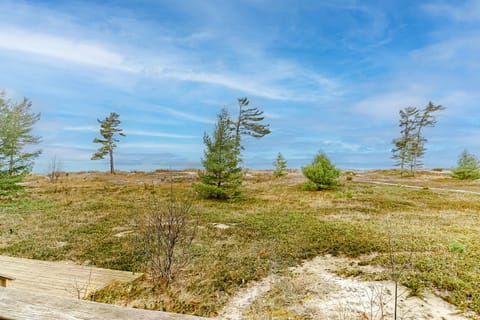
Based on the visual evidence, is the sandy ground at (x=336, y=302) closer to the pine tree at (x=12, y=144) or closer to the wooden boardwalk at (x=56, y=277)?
the wooden boardwalk at (x=56, y=277)

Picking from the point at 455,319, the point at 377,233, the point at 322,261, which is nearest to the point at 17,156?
the point at 322,261

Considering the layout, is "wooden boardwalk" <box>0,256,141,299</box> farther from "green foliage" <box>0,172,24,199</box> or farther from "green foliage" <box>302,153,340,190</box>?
"green foliage" <box>302,153,340,190</box>

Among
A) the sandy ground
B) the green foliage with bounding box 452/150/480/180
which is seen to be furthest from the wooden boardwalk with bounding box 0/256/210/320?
the green foliage with bounding box 452/150/480/180

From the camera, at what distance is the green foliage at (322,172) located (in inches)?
762

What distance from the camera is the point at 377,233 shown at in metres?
8.08

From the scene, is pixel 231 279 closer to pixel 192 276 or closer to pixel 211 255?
pixel 192 276

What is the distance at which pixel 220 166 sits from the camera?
577 inches

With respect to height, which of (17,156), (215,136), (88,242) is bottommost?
(88,242)

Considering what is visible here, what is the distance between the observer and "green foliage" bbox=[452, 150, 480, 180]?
2783 centimetres

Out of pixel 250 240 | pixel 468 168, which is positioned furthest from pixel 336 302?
pixel 468 168

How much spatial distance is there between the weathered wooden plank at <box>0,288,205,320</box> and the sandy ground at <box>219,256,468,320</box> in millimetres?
2424

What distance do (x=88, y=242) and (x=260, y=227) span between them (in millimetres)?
5329

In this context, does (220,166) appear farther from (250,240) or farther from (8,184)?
(8,184)

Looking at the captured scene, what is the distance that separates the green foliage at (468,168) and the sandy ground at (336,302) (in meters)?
31.9
